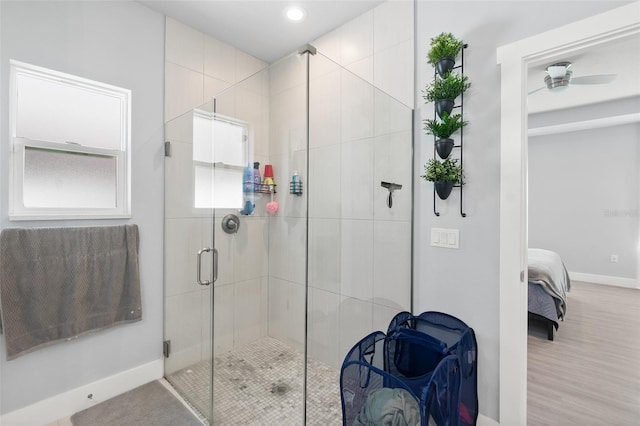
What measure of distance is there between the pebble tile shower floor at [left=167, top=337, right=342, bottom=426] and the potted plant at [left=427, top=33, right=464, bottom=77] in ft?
5.73

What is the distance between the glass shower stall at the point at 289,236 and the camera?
1.45 metres

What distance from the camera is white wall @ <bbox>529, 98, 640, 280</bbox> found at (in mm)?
1735

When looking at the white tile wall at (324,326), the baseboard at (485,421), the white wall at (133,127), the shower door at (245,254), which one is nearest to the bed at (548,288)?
the baseboard at (485,421)

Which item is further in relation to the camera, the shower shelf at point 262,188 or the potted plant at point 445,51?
the potted plant at point 445,51

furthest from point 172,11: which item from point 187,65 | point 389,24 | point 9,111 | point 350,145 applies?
point 350,145

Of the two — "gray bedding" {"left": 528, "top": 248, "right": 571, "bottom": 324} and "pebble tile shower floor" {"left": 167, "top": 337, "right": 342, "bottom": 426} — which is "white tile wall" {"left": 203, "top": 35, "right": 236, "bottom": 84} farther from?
"gray bedding" {"left": 528, "top": 248, "right": 571, "bottom": 324}

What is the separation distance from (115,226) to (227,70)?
157 cm

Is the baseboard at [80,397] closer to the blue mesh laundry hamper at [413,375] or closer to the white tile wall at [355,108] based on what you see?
the blue mesh laundry hamper at [413,375]

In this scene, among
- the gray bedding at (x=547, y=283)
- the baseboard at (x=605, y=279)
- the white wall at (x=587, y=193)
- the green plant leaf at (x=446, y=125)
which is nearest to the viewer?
the green plant leaf at (x=446, y=125)

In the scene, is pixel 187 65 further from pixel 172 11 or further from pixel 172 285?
pixel 172 285

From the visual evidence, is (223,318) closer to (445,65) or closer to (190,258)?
(190,258)

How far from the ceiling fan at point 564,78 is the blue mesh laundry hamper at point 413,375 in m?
1.44

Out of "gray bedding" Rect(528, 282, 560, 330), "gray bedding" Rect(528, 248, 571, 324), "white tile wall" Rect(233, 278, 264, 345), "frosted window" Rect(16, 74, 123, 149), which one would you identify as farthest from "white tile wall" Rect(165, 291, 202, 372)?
"gray bedding" Rect(528, 282, 560, 330)

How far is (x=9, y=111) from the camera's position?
1577 mm
